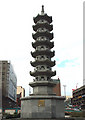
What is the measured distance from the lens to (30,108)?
105 feet

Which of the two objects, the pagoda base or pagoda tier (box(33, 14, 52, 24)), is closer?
the pagoda base

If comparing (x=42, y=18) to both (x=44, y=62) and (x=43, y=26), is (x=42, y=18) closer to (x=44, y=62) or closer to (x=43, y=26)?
(x=43, y=26)

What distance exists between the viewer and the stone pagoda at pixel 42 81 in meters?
31.7

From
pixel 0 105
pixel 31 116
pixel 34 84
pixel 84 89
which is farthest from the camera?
pixel 84 89

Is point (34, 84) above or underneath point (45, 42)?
underneath

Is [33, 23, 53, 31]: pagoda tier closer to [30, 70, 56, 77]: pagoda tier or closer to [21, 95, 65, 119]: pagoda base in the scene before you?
[30, 70, 56, 77]: pagoda tier

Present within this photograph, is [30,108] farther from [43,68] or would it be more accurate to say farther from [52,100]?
[43,68]

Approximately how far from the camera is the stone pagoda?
104 ft

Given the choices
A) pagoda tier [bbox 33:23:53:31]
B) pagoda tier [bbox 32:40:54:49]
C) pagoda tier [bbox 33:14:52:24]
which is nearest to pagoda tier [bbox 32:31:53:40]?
pagoda tier [bbox 32:40:54:49]

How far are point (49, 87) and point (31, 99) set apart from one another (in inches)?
197

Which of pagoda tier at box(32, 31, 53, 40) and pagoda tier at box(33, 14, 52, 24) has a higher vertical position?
pagoda tier at box(33, 14, 52, 24)

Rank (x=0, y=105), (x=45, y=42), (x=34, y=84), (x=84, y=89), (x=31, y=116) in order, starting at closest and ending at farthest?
(x=31, y=116) → (x=34, y=84) → (x=45, y=42) → (x=0, y=105) → (x=84, y=89)

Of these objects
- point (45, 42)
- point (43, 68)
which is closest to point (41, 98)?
point (43, 68)

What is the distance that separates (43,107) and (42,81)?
5.57m
